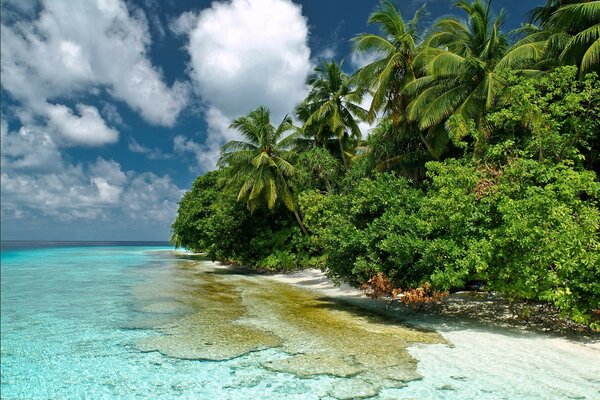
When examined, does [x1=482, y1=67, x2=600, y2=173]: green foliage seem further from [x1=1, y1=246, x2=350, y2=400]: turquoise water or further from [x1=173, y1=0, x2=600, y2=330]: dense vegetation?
[x1=1, y1=246, x2=350, y2=400]: turquoise water

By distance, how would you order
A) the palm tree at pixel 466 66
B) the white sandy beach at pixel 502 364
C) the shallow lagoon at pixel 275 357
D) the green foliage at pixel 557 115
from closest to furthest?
the white sandy beach at pixel 502 364 → the shallow lagoon at pixel 275 357 → the green foliage at pixel 557 115 → the palm tree at pixel 466 66

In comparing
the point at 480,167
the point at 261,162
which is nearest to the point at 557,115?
the point at 480,167

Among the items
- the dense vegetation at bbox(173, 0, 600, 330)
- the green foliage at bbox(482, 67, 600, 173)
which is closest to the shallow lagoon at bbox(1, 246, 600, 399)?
the dense vegetation at bbox(173, 0, 600, 330)

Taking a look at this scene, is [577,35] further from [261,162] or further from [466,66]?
[261,162]

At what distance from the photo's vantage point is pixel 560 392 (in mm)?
5902

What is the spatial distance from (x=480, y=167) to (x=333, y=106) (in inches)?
545

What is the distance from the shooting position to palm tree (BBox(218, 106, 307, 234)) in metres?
21.8

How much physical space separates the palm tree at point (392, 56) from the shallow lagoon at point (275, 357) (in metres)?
9.24

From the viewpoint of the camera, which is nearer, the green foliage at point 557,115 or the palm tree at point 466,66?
the green foliage at point 557,115

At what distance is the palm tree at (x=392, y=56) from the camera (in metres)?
16.3

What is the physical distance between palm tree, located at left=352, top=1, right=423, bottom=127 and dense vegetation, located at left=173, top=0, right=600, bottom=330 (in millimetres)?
55

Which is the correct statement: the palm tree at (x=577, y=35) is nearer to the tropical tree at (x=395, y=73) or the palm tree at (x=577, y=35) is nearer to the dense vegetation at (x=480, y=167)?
the dense vegetation at (x=480, y=167)

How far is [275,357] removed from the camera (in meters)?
7.74

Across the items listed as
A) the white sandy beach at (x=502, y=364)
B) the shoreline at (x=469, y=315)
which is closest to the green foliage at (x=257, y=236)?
the shoreline at (x=469, y=315)
